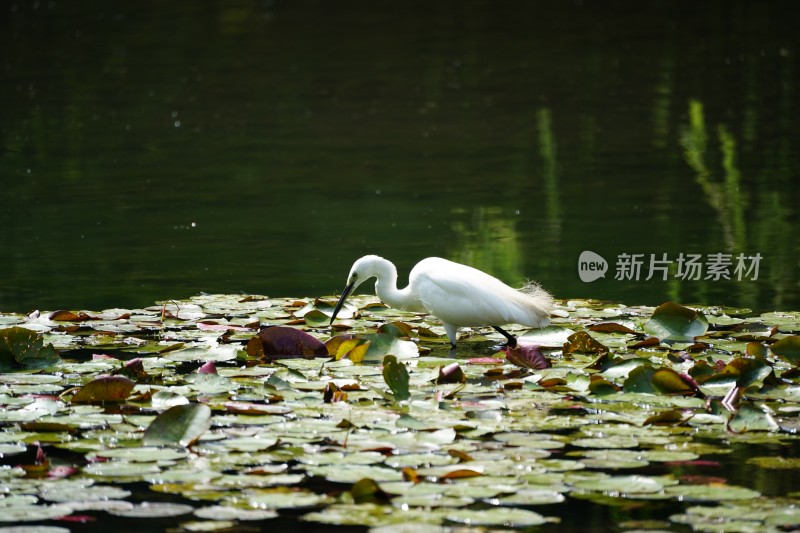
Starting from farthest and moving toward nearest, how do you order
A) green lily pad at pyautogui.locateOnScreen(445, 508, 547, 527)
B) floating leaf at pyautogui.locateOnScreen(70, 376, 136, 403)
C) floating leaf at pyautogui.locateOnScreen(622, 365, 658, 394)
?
floating leaf at pyautogui.locateOnScreen(622, 365, 658, 394)
floating leaf at pyautogui.locateOnScreen(70, 376, 136, 403)
green lily pad at pyautogui.locateOnScreen(445, 508, 547, 527)

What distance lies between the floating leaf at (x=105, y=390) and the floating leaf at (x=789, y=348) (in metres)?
2.49

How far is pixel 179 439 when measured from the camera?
164 inches

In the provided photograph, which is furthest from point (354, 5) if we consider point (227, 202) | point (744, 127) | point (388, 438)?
point (388, 438)

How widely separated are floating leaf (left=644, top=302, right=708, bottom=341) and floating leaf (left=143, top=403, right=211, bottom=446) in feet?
7.40

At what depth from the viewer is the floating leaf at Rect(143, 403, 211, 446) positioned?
164 inches

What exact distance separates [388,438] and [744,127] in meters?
9.31

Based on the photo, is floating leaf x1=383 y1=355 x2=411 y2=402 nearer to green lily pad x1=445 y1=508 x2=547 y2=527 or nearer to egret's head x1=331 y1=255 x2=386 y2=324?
green lily pad x1=445 y1=508 x2=547 y2=527

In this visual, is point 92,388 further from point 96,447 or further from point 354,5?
point 354,5

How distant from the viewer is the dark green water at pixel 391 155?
8.02 m

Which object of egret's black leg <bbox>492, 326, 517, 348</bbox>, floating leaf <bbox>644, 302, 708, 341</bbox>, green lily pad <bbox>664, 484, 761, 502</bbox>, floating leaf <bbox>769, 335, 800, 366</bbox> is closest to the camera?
green lily pad <bbox>664, 484, 761, 502</bbox>

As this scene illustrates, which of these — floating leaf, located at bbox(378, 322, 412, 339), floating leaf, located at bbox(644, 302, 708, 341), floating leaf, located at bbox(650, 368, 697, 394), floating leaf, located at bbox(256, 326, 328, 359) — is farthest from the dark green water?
floating leaf, located at bbox(650, 368, 697, 394)

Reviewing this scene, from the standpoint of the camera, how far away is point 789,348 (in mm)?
5160

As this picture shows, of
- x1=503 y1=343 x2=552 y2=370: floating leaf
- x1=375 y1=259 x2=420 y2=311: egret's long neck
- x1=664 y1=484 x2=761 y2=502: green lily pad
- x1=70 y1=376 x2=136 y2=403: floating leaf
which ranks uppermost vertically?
x1=375 y1=259 x2=420 y2=311: egret's long neck

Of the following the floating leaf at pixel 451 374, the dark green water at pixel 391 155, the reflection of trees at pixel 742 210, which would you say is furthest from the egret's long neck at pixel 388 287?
the reflection of trees at pixel 742 210
